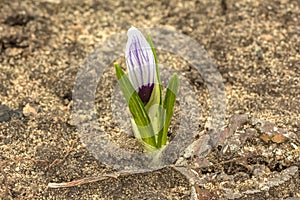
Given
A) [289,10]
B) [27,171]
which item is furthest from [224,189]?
[289,10]

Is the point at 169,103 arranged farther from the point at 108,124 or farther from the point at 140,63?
the point at 108,124

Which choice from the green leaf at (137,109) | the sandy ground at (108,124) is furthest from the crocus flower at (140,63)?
the sandy ground at (108,124)

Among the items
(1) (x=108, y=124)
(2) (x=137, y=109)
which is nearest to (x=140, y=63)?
(2) (x=137, y=109)

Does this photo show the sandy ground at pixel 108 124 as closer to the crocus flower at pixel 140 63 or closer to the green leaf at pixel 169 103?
the green leaf at pixel 169 103

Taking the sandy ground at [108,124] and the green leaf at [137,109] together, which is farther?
the sandy ground at [108,124]

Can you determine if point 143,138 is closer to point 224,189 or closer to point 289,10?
point 224,189
